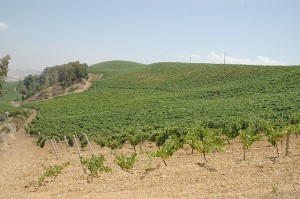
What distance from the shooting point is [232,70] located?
276 feet

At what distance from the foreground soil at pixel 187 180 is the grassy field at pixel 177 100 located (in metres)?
15.5

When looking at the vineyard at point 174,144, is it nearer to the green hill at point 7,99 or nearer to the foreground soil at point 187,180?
the foreground soil at point 187,180

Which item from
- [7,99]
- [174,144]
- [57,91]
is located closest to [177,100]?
[174,144]

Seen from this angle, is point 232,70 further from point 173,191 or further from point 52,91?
point 173,191

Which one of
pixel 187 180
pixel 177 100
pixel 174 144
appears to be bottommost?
pixel 187 180

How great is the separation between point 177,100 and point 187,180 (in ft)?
159

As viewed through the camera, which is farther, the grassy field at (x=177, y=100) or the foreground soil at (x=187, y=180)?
the grassy field at (x=177, y=100)

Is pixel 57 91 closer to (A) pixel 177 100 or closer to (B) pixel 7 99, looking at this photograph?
(B) pixel 7 99

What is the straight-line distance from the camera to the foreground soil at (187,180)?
38.2ft

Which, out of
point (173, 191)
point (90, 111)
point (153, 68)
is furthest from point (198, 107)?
point (153, 68)

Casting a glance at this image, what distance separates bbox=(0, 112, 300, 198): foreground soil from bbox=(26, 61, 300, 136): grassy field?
15463 millimetres

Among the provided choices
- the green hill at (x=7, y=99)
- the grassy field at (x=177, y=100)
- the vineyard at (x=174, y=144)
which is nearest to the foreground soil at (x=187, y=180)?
the vineyard at (x=174, y=144)

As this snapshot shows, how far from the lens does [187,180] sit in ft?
44.2

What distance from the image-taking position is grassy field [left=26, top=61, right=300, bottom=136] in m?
41.8
